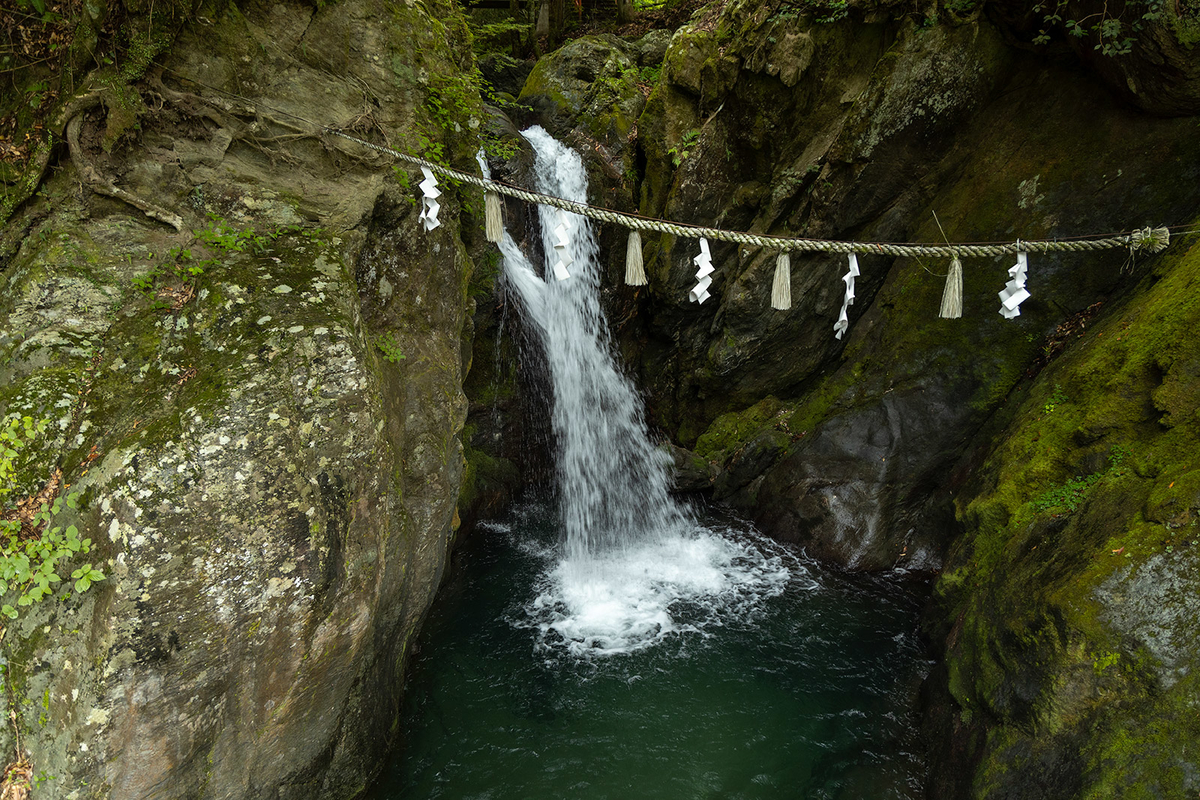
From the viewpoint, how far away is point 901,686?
5.64 metres

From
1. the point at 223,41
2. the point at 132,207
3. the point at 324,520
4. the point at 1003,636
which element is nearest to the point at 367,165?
the point at 223,41

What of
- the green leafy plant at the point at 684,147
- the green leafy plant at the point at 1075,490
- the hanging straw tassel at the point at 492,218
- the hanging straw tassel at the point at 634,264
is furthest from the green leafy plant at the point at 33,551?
the green leafy plant at the point at 684,147

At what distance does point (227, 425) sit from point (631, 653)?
4.71 m

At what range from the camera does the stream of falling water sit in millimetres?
4930

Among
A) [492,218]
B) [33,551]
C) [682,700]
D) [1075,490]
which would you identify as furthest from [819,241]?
[33,551]

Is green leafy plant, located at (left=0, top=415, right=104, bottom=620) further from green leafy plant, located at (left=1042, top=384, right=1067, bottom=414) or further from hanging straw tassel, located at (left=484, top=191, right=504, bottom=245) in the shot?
green leafy plant, located at (left=1042, top=384, right=1067, bottom=414)

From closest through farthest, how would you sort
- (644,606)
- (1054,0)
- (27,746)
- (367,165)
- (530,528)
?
(27,746), (367,165), (1054,0), (644,606), (530,528)

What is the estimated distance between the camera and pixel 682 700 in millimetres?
5691

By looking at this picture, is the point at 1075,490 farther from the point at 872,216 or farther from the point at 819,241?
the point at 872,216

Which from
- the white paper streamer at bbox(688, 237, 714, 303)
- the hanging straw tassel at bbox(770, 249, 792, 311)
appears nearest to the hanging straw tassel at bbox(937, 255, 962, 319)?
the hanging straw tassel at bbox(770, 249, 792, 311)

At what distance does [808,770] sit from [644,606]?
2634mm

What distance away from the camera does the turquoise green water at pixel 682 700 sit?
4.84m

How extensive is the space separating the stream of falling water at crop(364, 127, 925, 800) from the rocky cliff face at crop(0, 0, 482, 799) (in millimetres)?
1107

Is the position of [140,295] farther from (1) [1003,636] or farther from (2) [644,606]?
(1) [1003,636]
